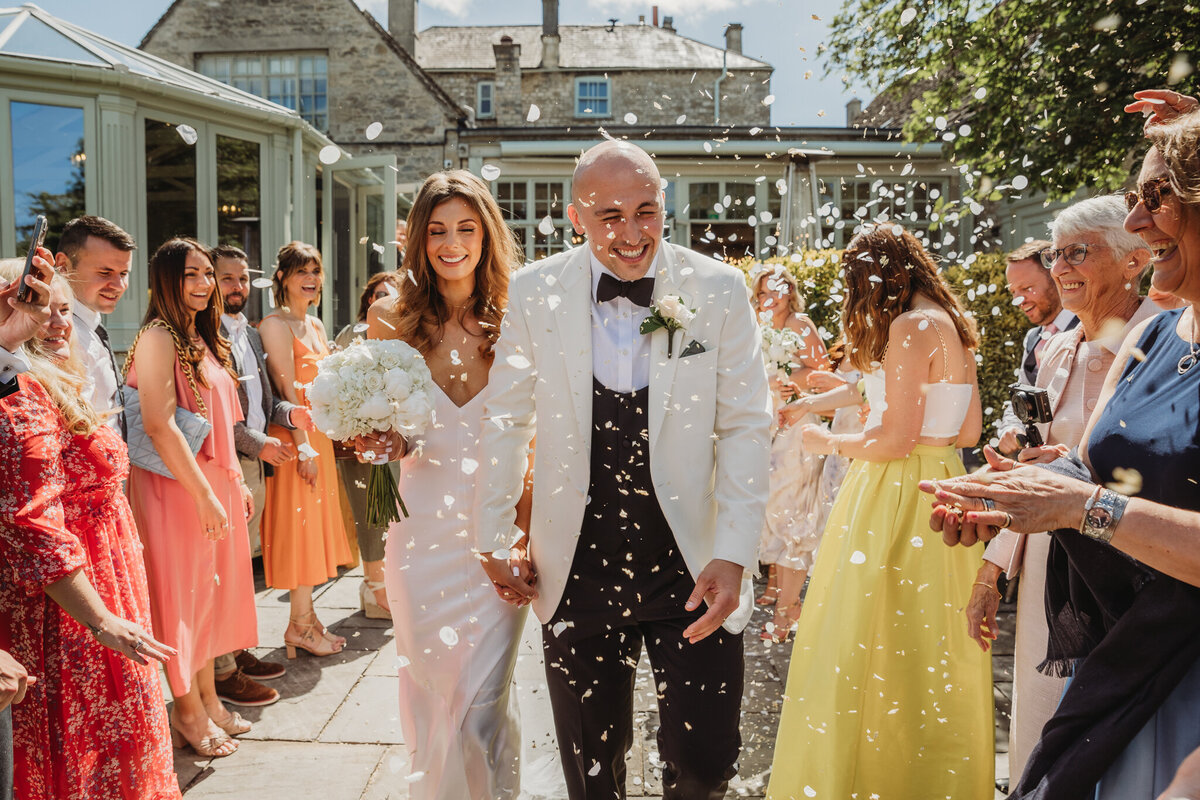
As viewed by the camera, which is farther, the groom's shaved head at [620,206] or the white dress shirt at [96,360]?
the white dress shirt at [96,360]

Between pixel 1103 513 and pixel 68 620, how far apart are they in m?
2.72

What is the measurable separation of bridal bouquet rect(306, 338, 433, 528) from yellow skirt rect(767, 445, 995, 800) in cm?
163

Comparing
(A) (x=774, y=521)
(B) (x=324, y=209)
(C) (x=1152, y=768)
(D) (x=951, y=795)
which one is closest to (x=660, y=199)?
(C) (x=1152, y=768)

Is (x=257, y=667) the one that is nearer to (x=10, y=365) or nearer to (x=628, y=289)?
(x=10, y=365)

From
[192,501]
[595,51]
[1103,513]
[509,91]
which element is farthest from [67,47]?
[595,51]

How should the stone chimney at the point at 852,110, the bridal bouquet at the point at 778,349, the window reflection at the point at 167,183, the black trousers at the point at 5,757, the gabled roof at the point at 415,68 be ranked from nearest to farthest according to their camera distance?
the black trousers at the point at 5,757 < the bridal bouquet at the point at 778,349 < the window reflection at the point at 167,183 < the gabled roof at the point at 415,68 < the stone chimney at the point at 852,110

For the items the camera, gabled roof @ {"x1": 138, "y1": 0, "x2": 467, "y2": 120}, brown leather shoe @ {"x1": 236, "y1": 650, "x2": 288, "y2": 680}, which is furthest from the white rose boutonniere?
gabled roof @ {"x1": 138, "y1": 0, "x2": 467, "y2": 120}

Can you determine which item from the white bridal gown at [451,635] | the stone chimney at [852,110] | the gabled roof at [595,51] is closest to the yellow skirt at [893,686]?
the white bridal gown at [451,635]

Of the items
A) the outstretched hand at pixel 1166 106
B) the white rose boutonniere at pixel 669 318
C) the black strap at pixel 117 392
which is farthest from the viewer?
the black strap at pixel 117 392

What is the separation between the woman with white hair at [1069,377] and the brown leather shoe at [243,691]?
3.34m

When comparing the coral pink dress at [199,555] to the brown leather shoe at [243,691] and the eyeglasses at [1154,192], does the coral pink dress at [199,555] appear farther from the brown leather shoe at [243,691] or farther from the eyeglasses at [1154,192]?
the eyeglasses at [1154,192]

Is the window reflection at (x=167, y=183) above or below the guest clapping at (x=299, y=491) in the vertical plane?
above

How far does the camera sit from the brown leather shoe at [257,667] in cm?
443

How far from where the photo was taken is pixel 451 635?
9.30 feet
